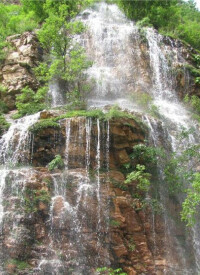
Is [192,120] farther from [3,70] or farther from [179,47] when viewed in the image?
[3,70]

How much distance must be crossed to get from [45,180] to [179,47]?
46.8 feet

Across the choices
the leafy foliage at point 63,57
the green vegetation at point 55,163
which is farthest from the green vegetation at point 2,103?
the green vegetation at point 55,163

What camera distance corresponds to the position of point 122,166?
1071 centimetres

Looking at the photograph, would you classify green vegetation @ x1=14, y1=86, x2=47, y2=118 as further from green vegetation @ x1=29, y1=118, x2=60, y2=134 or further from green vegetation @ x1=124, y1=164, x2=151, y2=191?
green vegetation @ x1=124, y1=164, x2=151, y2=191

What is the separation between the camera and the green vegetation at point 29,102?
13.6m

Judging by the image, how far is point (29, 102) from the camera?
552 inches

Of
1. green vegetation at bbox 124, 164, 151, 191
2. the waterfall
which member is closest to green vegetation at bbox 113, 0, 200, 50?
the waterfall

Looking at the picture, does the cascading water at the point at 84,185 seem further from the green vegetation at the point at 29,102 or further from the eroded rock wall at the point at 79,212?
the green vegetation at the point at 29,102

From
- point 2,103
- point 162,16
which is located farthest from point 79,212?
point 162,16

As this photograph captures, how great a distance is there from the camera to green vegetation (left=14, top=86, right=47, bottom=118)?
44.5ft

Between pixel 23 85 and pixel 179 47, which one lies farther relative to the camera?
pixel 179 47

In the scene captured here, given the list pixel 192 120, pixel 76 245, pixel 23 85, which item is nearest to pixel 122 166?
pixel 76 245

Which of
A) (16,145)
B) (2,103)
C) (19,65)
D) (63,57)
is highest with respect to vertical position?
(63,57)

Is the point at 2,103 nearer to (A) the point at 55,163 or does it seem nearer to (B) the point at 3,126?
(B) the point at 3,126
